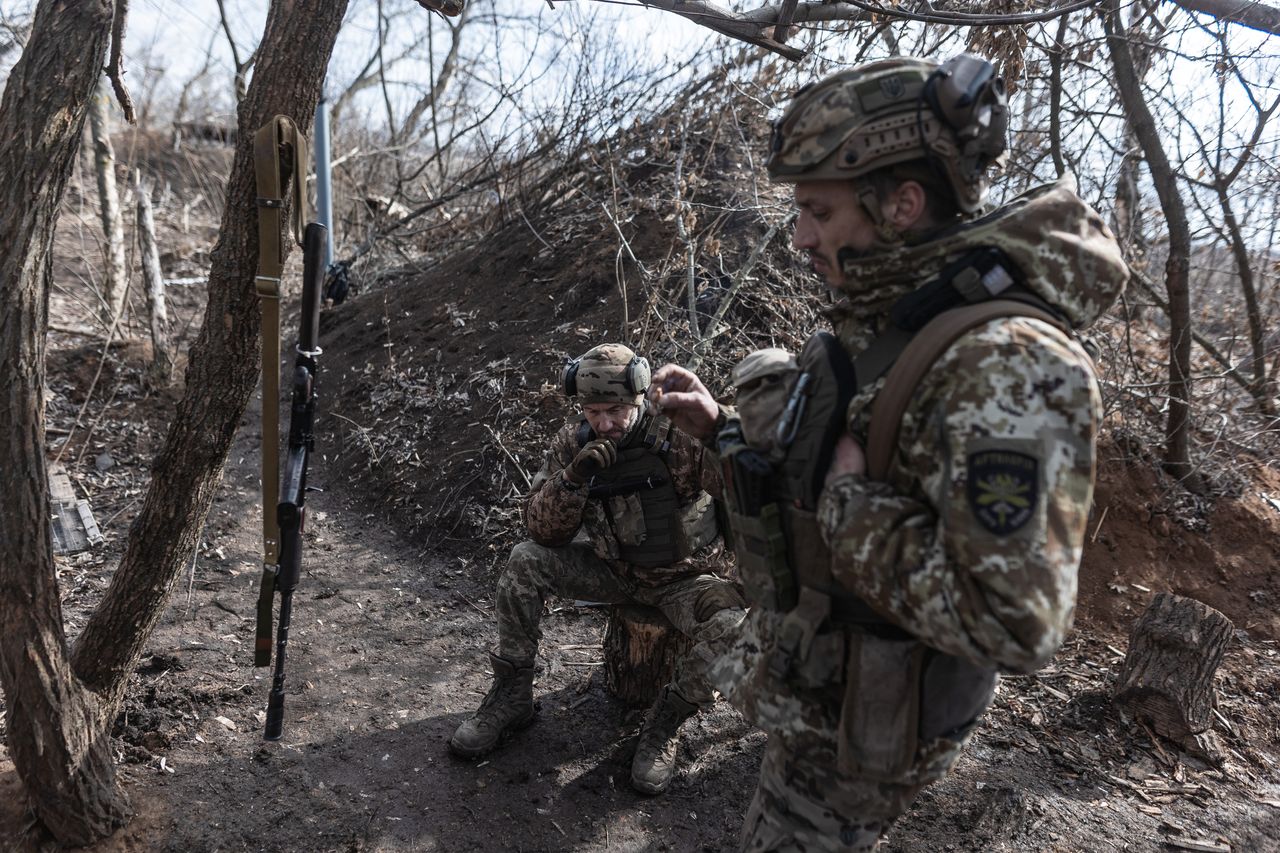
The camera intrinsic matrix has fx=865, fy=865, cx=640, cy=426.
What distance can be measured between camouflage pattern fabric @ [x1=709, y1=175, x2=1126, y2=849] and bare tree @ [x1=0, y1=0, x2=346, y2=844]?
6.28 ft

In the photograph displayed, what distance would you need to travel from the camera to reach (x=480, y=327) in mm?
6895

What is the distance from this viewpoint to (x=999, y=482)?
4.55ft

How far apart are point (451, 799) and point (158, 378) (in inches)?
213

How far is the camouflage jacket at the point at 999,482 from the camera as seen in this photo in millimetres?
1380

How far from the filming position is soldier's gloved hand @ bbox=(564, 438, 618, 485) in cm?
313

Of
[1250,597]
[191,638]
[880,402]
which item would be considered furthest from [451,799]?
[1250,597]

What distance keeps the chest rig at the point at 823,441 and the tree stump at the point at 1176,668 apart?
2731 mm

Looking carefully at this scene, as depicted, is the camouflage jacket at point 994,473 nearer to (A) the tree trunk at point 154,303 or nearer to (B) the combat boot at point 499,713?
(B) the combat boot at point 499,713

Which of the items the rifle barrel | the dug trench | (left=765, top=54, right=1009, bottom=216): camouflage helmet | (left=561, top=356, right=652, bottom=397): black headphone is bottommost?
the dug trench

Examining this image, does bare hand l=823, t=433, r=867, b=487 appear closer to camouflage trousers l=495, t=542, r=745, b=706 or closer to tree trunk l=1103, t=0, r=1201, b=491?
camouflage trousers l=495, t=542, r=745, b=706

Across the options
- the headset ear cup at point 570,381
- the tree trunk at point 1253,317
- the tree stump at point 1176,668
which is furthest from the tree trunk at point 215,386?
the tree trunk at point 1253,317

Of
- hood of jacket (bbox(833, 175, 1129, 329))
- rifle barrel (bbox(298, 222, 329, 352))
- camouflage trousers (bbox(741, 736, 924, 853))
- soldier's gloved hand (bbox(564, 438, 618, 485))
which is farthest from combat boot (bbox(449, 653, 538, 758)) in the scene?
hood of jacket (bbox(833, 175, 1129, 329))

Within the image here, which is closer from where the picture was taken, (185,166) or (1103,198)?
(1103,198)

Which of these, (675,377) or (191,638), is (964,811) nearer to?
(675,377)
